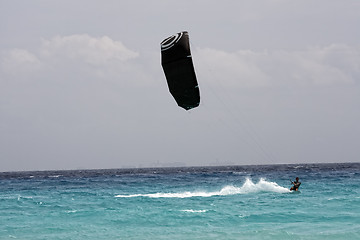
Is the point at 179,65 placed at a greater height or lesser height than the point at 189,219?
greater

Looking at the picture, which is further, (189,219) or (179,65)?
(189,219)

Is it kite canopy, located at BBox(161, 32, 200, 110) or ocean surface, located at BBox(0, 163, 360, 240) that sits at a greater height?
kite canopy, located at BBox(161, 32, 200, 110)

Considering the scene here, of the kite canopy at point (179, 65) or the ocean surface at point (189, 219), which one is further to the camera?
the ocean surface at point (189, 219)

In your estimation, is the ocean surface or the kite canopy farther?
the ocean surface

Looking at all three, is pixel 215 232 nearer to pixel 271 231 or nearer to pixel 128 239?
pixel 271 231

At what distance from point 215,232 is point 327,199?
1211 cm

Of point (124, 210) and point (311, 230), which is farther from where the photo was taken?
point (124, 210)

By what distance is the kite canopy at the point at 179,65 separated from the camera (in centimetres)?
1364

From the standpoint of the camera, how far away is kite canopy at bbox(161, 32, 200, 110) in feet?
44.8

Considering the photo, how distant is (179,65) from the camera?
44.9ft

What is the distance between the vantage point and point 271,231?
18000mm

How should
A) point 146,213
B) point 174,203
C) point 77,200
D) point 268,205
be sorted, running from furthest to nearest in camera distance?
point 77,200
point 174,203
point 268,205
point 146,213

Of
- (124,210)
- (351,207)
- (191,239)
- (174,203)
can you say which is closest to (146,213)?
(124,210)

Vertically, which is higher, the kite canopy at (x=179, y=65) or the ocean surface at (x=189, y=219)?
the kite canopy at (x=179, y=65)
